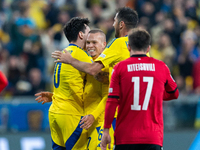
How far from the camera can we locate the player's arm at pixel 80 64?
4.88 metres

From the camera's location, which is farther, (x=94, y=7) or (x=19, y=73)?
(x=94, y=7)

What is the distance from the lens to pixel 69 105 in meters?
5.29

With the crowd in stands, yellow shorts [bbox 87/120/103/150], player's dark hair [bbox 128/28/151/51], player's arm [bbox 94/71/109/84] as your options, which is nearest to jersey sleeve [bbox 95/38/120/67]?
player's arm [bbox 94/71/109/84]

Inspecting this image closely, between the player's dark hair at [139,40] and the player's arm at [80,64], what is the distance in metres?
0.81

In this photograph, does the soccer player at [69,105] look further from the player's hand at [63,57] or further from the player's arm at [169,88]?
the player's arm at [169,88]

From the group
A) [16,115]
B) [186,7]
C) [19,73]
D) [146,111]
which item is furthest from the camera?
[186,7]

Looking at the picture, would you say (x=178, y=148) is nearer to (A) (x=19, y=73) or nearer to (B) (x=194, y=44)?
(B) (x=194, y=44)

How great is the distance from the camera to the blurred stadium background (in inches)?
359

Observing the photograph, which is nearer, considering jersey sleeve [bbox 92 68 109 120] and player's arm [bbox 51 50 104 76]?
player's arm [bbox 51 50 104 76]

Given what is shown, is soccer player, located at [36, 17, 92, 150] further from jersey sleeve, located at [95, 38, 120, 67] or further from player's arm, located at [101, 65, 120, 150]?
player's arm, located at [101, 65, 120, 150]

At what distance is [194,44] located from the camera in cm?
1170

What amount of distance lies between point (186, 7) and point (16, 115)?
22.4ft

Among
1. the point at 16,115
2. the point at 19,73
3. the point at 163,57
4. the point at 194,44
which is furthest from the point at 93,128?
the point at 194,44

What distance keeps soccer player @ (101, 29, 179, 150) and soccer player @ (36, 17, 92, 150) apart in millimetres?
1255
